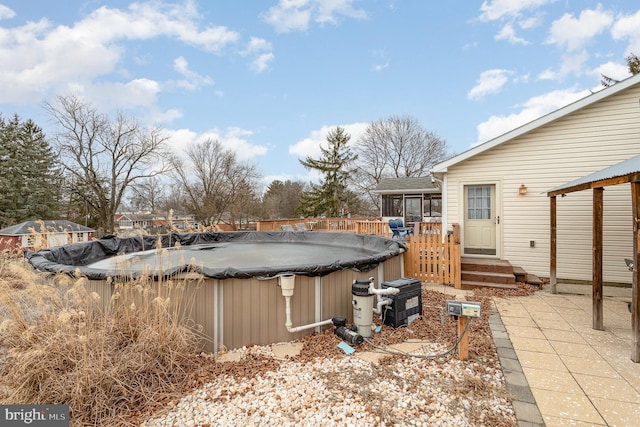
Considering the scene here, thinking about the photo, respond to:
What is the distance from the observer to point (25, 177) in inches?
633

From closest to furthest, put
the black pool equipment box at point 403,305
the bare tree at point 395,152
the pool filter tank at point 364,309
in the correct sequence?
the pool filter tank at point 364,309 < the black pool equipment box at point 403,305 < the bare tree at point 395,152

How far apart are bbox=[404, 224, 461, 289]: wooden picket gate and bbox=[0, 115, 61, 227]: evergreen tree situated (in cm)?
1989

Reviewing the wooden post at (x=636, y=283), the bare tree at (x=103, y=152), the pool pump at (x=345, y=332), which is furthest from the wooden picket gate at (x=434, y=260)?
the bare tree at (x=103, y=152)

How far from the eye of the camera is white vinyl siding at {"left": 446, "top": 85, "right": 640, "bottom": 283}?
5.28 meters

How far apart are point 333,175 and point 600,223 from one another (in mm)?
18628

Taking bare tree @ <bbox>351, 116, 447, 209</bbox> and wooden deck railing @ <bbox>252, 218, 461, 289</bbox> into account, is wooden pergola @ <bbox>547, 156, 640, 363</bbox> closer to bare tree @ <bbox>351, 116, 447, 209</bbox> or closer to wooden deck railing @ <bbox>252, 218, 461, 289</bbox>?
A: wooden deck railing @ <bbox>252, 218, 461, 289</bbox>

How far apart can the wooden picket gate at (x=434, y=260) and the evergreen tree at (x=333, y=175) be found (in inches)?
627

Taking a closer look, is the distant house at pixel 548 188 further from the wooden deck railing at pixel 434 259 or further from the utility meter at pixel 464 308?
the utility meter at pixel 464 308

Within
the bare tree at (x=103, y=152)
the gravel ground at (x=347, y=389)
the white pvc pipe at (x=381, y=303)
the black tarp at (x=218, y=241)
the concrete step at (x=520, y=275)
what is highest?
the bare tree at (x=103, y=152)

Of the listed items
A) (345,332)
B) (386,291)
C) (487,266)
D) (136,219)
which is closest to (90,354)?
(345,332)

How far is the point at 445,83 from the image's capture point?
1277cm

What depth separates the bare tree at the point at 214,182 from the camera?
803 inches

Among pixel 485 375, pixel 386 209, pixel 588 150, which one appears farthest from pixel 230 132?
pixel 485 375

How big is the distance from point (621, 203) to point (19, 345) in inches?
329
